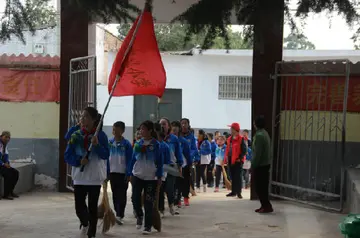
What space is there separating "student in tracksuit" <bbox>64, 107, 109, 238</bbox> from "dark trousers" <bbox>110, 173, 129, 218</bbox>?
138 centimetres

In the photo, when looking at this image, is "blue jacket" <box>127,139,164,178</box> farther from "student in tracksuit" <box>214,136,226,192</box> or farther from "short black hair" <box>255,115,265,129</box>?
"student in tracksuit" <box>214,136,226,192</box>

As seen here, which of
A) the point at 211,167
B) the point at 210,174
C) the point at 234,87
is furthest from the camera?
the point at 234,87

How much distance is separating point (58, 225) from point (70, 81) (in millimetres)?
4141

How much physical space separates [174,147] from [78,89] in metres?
3.54

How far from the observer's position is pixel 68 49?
40.0 ft

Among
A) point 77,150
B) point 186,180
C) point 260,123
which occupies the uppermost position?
point 260,123

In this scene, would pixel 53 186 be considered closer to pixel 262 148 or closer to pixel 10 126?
pixel 10 126

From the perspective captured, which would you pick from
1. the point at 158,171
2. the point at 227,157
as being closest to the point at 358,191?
the point at 158,171

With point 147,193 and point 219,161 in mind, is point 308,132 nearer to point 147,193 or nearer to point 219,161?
point 219,161

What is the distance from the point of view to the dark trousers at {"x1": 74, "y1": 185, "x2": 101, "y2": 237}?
7078 mm

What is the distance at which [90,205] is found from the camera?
7195mm

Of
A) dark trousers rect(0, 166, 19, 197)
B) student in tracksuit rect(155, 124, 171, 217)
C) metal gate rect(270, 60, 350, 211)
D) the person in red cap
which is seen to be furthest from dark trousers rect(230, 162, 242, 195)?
dark trousers rect(0, 166, 19, 197)

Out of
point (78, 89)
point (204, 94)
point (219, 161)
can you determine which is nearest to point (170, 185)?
point (78, 89)

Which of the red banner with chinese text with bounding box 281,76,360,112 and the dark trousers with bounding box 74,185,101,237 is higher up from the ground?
the red banner with chinese text with bounding box 281,76,360,112
